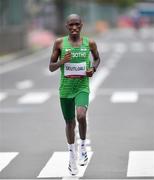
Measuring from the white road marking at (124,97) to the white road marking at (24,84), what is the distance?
12.1 feet

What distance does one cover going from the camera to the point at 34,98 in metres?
20.0

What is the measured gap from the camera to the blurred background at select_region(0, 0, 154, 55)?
42.9 metres

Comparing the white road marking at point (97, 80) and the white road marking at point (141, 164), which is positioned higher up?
the white road marking at point (141, 164)

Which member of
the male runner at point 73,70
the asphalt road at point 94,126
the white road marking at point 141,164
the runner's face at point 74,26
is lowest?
the asphalt road at point 94,126

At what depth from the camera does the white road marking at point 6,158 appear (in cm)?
1016

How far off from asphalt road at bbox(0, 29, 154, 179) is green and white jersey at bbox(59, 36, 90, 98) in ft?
3.20

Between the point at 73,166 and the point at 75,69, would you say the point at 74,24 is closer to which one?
the point at 75,69

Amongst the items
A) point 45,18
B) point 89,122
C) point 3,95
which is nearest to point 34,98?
point 3,95

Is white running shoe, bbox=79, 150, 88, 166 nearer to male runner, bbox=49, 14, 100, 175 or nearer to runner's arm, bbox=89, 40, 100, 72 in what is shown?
male runner, bbox=49, 14, 100, 175

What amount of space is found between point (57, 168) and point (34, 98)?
10.4 metres

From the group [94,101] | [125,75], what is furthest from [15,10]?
[94,101]

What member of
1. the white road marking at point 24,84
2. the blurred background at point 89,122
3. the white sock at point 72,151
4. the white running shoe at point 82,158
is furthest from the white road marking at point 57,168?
the white road marking at point 24,84

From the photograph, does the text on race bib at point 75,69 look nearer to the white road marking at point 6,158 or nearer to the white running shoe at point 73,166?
the white running shoe at point 73,166

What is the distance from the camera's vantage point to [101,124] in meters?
14.5
